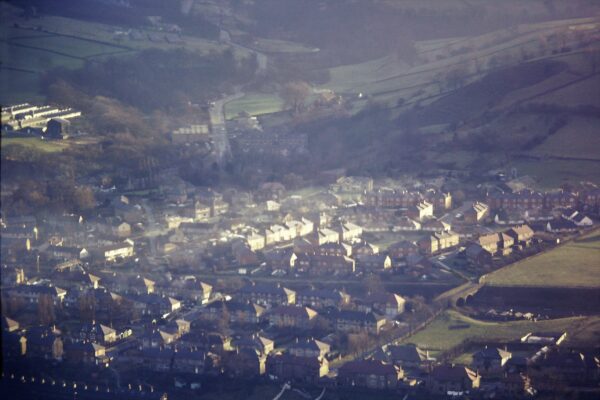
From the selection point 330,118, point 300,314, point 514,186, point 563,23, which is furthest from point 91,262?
point 563,23

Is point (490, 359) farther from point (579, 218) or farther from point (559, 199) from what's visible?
point (559, 199)

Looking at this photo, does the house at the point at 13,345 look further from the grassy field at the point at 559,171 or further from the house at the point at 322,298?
the grassy field at the point at 559,171

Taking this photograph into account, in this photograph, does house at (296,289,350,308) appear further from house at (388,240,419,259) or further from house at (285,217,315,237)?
house at (285,217,315,237)

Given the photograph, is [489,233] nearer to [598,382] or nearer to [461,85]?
[598,382]

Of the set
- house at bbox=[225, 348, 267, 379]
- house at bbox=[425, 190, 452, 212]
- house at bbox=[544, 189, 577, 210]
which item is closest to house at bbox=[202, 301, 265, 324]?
house at bbox=[225, 348, 267, 379]

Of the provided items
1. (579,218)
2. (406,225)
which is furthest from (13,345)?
(579,218)
